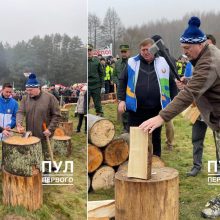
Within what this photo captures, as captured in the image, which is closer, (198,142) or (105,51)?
(105,51)

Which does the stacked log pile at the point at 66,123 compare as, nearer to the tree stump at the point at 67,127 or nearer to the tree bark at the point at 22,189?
the tree stump at the point at 67,127

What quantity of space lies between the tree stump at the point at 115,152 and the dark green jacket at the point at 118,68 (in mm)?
723

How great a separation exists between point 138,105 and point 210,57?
1.64 metres

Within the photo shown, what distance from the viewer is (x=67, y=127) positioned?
4.89 metres

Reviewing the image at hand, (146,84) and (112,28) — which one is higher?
(112,28)

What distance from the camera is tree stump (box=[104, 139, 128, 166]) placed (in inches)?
197

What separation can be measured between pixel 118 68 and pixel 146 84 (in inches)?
21.2

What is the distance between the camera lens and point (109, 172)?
5.04 m

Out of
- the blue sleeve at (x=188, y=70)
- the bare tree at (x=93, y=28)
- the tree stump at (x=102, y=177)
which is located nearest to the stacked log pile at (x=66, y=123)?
the tree stump at (x=102, y=177)

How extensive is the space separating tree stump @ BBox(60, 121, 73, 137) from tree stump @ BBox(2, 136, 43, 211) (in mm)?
471

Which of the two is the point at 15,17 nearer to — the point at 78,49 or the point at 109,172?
the point at 78,49

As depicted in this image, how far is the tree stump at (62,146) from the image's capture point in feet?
14.6

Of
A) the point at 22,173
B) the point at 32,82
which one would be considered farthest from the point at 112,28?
the point at 22,173

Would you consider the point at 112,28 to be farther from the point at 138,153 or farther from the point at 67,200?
the point at 67,200
